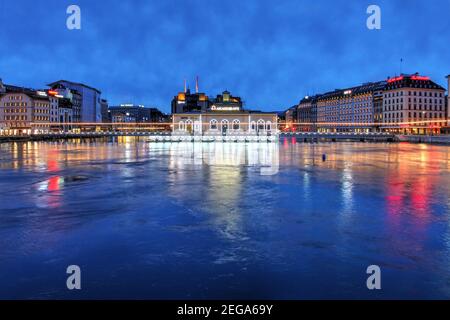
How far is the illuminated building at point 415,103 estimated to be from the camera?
160875 millimetres

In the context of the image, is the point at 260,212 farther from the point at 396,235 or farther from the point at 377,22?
the point at 377,22

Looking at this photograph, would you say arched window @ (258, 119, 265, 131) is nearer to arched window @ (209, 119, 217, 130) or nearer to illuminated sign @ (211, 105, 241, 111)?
illuminated sign @ (211, 105, 241, 111)

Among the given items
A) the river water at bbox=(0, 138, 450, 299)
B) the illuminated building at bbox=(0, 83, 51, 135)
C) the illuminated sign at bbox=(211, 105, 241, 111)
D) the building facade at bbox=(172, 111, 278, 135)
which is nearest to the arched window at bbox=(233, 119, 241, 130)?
the building facade at bbox=(172, 111, 278, 135)

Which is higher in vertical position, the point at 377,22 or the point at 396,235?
the point at 377,22

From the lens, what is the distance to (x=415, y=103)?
530 feet

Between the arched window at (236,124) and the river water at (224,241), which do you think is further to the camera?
the arched window at (236,124)

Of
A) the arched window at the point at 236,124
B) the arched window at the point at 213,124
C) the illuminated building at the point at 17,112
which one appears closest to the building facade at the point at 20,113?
the illuminated building at the point at 17,112

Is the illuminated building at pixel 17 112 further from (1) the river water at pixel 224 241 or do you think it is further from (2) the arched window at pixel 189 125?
(1) the river water at pixel 224 241

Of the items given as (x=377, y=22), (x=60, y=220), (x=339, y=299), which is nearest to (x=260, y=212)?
(x=60, y=220)

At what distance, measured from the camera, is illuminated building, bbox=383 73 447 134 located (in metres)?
161

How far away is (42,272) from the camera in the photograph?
9984 millimetres

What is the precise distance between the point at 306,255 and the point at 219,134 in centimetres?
13825
